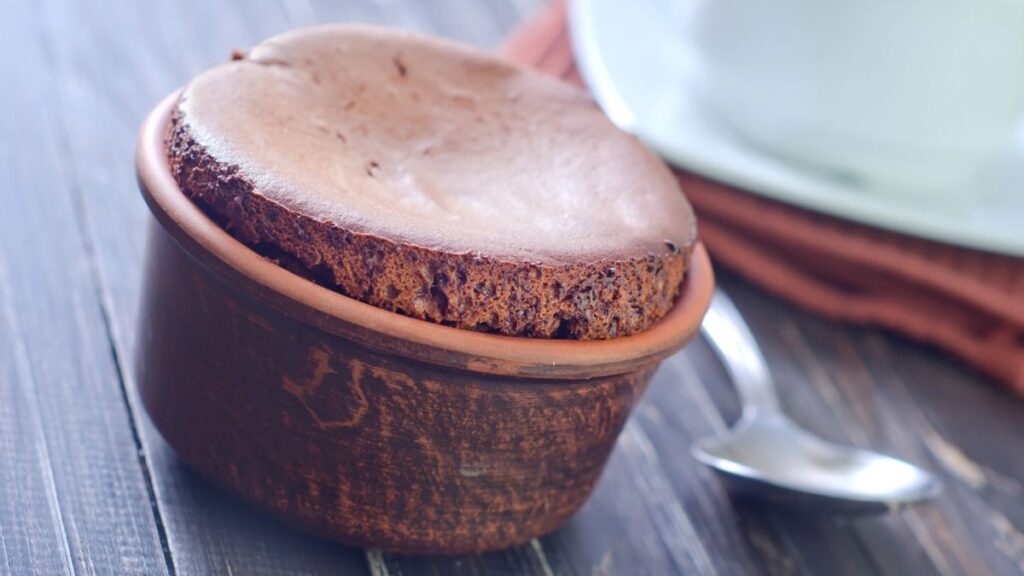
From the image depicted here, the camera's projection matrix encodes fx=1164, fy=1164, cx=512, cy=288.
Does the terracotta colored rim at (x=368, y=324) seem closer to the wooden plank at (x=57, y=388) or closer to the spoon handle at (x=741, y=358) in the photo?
the wooden plank at (x=57, y=388)

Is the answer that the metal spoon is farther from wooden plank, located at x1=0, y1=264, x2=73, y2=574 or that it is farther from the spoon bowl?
wooden plank, located at x1=0, y1=264, x2=73, y2=574

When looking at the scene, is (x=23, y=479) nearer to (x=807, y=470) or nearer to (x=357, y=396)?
(x=357, y=396)

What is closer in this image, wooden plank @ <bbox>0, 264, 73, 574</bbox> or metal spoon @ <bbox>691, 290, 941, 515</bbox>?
wooden plank @ <bbox>0, 264, 73, 574</bbox>

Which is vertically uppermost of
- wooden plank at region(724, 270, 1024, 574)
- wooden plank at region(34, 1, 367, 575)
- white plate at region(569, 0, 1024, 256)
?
wooden plank at region(34, 1, 367, 575)

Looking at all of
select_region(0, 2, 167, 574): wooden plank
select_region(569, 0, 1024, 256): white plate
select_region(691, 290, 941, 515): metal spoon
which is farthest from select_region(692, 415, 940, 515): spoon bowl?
select_region(0, 2, 167, 574): wooden plank

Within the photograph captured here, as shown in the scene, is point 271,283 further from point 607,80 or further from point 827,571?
point 607,80

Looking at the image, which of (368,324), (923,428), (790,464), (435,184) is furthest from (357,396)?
(923,428)

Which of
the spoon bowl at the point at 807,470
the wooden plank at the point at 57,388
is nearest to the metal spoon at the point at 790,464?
the spoon bowl at the point at 807,470
